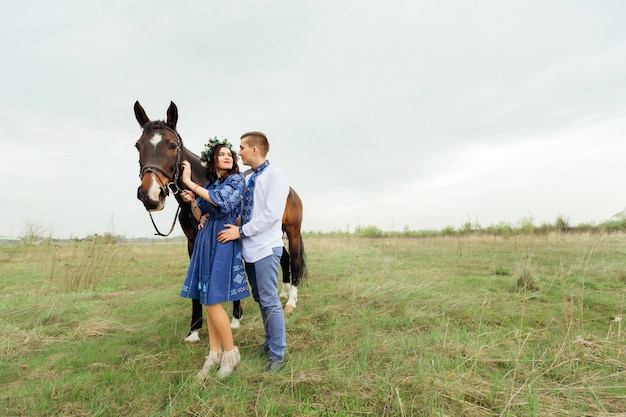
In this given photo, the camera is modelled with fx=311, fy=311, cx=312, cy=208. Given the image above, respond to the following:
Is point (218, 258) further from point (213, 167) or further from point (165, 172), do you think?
point (165, 172)

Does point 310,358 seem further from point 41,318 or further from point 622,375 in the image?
point 41,318

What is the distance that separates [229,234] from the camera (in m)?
2.59

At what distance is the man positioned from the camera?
2609 millimetres

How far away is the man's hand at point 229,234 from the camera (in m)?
2.58

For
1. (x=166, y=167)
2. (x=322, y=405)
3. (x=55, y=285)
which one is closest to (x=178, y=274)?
(x=55, y=285)

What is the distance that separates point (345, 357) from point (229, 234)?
1.58 meters

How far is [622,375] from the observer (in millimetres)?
2592

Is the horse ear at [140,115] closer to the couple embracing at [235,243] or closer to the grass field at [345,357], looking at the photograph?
the couple embracing at [235,243]

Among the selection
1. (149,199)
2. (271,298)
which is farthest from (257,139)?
(271,298)

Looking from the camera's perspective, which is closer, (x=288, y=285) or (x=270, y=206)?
(x=270, y=206)

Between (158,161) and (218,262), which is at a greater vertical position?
(158,161)

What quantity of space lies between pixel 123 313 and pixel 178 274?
13.5 feet

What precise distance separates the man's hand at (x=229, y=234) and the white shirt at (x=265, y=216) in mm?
69

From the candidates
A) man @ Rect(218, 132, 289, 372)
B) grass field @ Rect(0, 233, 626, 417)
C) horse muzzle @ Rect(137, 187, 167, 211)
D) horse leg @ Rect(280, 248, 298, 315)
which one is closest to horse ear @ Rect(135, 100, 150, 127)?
horse muzzle @ Rect(137, 187, 167, 211)
